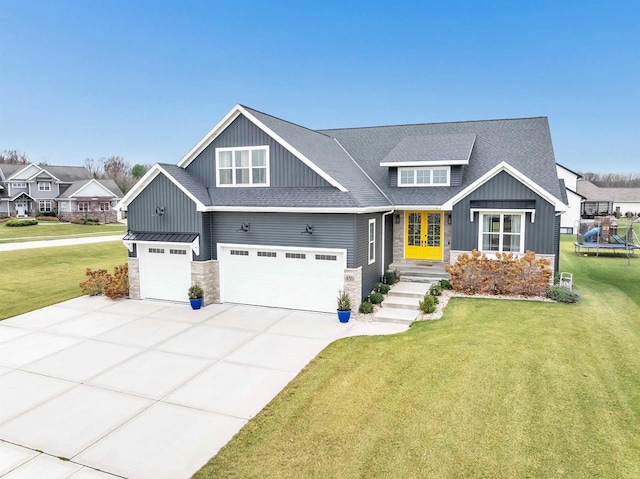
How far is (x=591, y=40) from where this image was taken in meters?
31.1

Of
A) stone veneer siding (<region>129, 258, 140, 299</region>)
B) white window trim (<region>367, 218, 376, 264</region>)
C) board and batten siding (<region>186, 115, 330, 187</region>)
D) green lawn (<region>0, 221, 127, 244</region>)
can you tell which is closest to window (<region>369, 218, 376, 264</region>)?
white window trim (<region>367, 218, 376, 264</region>)

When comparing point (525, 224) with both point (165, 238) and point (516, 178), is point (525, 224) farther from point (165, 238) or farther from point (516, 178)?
point (165, 238)

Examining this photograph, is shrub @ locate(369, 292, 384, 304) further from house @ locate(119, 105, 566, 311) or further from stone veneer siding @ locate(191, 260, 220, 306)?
stone veneer siding @ locate(191, 260, 220, 306)

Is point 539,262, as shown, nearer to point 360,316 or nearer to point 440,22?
point 360,316

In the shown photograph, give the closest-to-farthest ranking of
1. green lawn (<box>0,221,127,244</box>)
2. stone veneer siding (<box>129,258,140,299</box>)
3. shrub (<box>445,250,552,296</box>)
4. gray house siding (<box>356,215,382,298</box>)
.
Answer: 1. gray house siding (<box>356,215,382,298</box>)
2. shrub (<box>445,250,552,296</box>)
3. stone veneer siding (<box>129,258,140,299</box>)
4. green lawn (<box>0,221,127,244</box>)

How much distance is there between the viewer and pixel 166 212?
16328 millimetres

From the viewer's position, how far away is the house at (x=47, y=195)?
60.0 m

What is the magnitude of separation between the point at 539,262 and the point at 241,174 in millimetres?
11572

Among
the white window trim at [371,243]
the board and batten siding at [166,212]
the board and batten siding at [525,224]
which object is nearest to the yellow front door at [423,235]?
the board and batten siding at [525,224]

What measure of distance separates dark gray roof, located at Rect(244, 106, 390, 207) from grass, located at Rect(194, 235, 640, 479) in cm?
576

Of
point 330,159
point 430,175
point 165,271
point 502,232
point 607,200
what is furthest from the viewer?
point 607,200

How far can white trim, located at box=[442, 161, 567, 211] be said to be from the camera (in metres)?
15.7

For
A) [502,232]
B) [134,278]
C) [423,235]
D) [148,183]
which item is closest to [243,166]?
[148,183]

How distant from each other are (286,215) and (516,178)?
8748 millimetres
